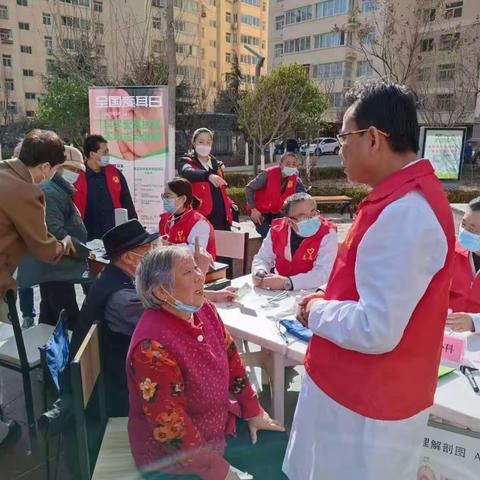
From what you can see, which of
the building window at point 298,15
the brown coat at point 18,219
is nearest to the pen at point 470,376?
the brown coat at point 18,219

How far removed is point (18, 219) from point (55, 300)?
1224mm

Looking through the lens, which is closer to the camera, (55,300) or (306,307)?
(306,307)

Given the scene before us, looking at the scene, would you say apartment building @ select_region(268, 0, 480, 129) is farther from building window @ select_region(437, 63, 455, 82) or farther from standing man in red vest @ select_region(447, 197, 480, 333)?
standing man in red vest @ select_region(447, 197, 480, 333)

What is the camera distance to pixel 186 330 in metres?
1.69

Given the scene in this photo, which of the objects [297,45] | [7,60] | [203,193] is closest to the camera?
[203,193]

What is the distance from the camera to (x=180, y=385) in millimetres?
1616

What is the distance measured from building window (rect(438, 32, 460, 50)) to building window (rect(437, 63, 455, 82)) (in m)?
0.90

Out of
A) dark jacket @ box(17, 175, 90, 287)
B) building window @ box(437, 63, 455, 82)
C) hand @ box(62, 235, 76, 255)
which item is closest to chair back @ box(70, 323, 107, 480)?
hand @ box(62, 235, 76, 255)

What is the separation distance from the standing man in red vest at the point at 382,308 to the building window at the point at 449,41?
17.9 metres

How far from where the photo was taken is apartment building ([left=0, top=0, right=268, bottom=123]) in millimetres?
11836

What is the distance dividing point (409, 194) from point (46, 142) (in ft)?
7.31

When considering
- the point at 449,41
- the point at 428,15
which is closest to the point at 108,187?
the point at 428,15

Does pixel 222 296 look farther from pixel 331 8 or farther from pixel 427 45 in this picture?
pixel 331 8

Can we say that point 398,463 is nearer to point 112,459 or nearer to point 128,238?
point 112,459
